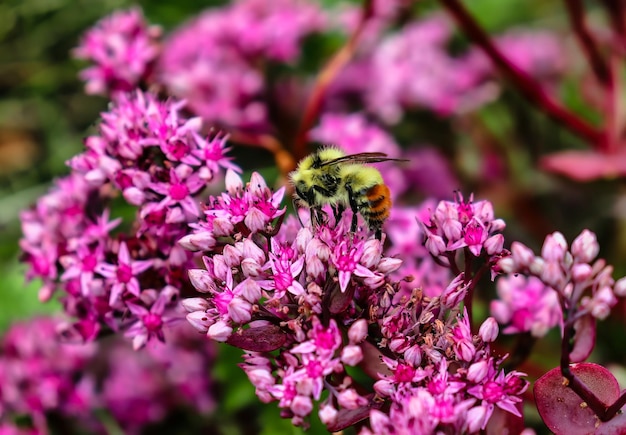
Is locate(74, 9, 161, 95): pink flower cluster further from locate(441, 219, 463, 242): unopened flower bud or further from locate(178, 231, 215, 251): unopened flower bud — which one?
locate(441, 219, 463, 242): unopened flower bud

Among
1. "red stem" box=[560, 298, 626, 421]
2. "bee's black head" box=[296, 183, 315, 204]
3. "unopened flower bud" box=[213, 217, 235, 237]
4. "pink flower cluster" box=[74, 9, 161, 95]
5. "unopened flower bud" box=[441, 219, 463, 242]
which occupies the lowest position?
"red stem" box=[560, 298, 626, 421]

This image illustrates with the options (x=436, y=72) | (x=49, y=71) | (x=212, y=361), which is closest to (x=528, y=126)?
(x=436, y=72)

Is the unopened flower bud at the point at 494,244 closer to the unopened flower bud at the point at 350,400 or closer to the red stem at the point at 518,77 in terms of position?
the unopened flower bud at the point at 350,400

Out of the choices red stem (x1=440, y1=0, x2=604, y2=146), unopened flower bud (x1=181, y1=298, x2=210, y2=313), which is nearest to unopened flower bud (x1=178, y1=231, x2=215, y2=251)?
unopened flower bud (x1=181, y1=298, x2=210, y2=313)

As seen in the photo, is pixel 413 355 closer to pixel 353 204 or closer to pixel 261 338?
pixel 261 338

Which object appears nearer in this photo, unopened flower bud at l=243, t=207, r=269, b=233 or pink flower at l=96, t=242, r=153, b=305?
unopened flower bud at l=243, t=207, r=269, b=233

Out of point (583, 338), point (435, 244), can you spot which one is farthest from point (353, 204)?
point (583, 338)

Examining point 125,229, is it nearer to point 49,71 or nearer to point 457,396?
point 49,71
